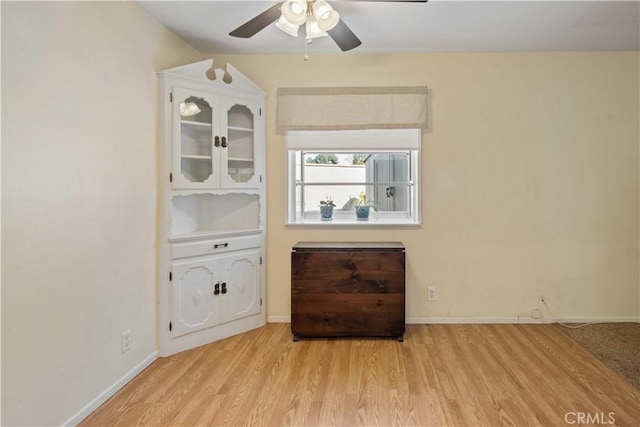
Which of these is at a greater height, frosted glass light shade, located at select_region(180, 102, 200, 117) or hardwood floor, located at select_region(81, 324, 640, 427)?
frosted glass light shade, located at select_region(180, 102, 200, 117)

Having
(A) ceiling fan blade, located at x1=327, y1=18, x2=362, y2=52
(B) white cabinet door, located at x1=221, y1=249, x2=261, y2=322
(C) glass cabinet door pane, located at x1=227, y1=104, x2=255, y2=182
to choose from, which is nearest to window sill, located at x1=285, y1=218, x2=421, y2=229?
(B) white cabinet door, located at x1=221, y1=249, x2=261, y2=322

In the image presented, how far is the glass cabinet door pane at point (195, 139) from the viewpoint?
261 centimetres

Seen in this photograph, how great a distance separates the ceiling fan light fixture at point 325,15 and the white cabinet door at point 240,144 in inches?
45.1

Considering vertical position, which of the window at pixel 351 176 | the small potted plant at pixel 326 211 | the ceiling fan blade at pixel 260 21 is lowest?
the small potted plant at pixel 326 211

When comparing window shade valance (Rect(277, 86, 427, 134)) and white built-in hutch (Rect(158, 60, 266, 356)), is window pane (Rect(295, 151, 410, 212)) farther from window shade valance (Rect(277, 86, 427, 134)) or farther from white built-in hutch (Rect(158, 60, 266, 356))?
white built-in hutch (Rect(158, 60, 266, 356))

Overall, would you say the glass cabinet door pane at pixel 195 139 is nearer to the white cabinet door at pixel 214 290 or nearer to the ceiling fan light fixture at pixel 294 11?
the white cabinet door at pixel 214 290

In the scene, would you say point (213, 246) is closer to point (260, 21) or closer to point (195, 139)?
point (195, 139)

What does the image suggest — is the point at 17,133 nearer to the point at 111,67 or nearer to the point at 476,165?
the point at 111,67

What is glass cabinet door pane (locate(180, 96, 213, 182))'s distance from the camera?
261 cm

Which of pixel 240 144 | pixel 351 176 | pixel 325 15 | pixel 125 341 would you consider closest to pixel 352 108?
pixel 351 176

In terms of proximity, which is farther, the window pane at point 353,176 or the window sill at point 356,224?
the window pane at point 353,176

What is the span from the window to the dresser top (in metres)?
0.23
